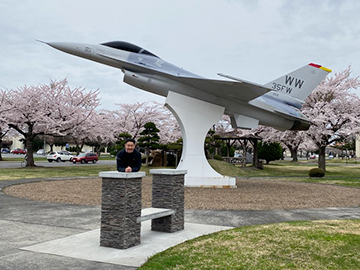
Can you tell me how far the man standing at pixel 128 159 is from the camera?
5.97m

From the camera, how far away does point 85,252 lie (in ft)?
16.2

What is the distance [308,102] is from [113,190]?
26.7 meters

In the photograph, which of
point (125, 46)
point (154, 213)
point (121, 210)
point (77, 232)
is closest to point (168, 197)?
point (154, 213)

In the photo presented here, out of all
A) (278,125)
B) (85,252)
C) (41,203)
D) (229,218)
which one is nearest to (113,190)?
(85,252)

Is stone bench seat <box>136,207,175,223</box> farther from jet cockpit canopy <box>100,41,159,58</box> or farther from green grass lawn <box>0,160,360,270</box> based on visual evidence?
jet cockpit canopy <box>100,41,159,58</box>

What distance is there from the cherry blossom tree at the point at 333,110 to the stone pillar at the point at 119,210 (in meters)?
23.0

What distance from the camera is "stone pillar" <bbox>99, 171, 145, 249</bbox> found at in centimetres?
510

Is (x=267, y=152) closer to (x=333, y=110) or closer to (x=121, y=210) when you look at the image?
(x=333, y=110)

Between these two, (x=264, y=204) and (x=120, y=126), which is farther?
(x=120, y=126)

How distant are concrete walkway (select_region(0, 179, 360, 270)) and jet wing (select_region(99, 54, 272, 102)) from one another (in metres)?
5.96

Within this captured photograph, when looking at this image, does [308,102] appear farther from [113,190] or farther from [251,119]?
[113,190]

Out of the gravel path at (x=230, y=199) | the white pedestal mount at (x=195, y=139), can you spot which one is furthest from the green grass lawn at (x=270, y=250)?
the white pedestal mount at (x=195, y=139)

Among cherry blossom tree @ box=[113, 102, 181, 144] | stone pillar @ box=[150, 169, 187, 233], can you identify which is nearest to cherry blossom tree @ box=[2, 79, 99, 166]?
cherry blossom tree @ box=[113, 102, 181, 144]

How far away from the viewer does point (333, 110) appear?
90.3 ft
